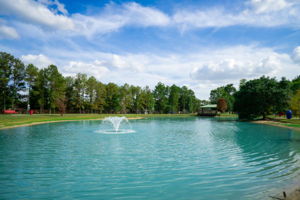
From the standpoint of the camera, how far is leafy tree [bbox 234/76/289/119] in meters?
49.7

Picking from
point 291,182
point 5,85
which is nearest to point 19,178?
point 291,182

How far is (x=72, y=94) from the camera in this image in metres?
82.0

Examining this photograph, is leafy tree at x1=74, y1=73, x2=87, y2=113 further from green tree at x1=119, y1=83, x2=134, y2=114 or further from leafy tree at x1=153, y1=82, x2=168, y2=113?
leafy tree at x1=153, y1=82, x2=168, y2=113

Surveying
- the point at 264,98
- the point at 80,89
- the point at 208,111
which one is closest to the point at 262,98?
the point at 264,98

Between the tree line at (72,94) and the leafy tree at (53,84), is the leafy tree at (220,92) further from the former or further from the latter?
the leafy tree at (53,84)

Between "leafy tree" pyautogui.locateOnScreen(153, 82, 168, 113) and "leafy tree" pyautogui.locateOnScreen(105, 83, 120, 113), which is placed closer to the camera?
"leafy tree" pyautogui.locateOnScreen(105, 83, 120, 113)

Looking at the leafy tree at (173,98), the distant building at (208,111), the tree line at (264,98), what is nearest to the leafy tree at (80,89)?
the leafy tree at (173,98)

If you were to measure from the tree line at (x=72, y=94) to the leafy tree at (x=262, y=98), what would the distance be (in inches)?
1941

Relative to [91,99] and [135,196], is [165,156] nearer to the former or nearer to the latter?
[135,196]

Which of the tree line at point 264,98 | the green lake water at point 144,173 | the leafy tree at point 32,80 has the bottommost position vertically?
the green lake water at point 144,173

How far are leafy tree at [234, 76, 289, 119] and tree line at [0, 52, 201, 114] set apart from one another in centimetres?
4929

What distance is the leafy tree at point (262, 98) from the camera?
49719 mm

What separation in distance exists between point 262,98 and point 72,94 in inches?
2581

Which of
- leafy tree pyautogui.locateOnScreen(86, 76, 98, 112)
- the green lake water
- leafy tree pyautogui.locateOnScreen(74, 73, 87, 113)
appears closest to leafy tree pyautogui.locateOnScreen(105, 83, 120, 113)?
leafy tree pyautogui.locateOnScreen(86, 76, 98, 112)
